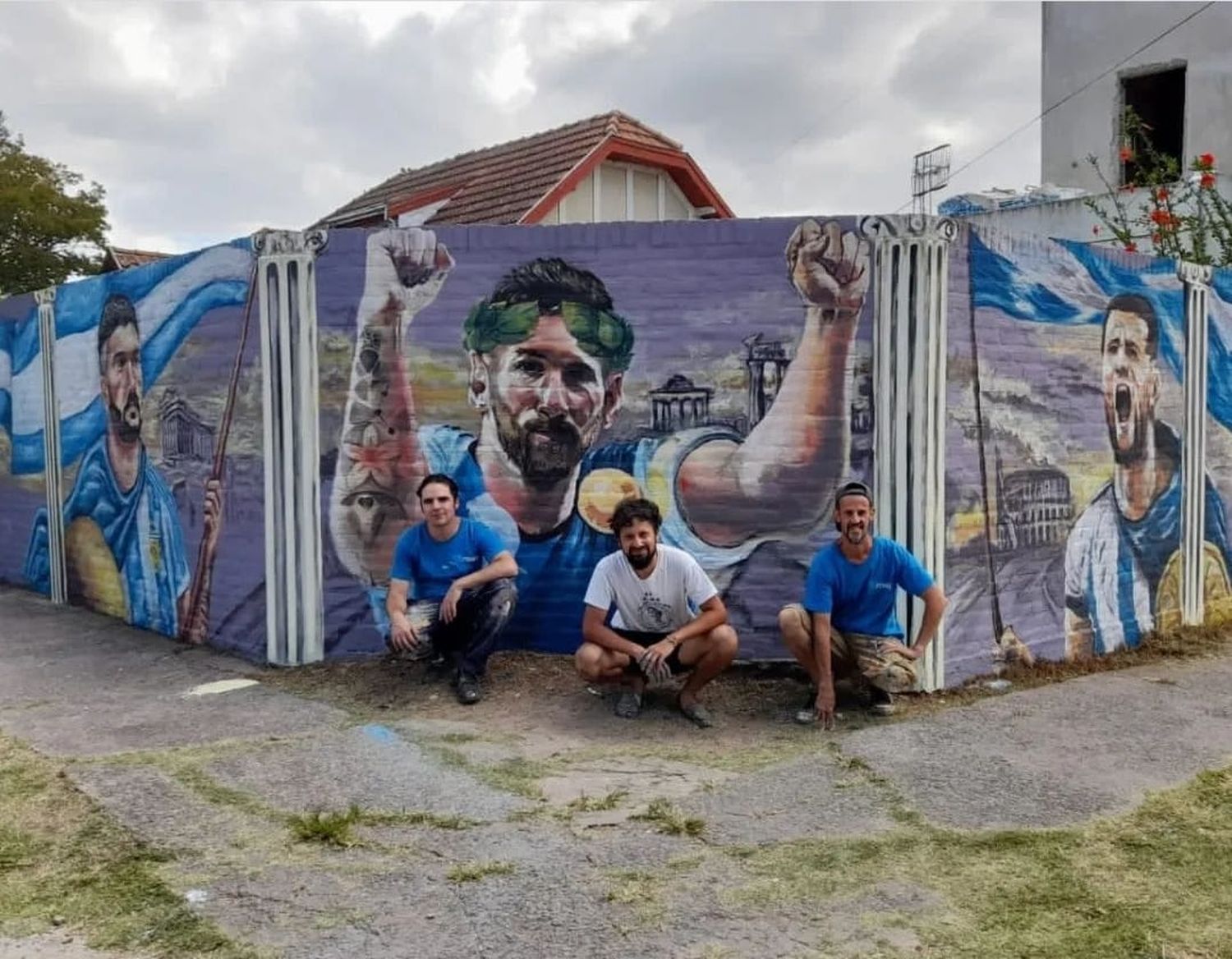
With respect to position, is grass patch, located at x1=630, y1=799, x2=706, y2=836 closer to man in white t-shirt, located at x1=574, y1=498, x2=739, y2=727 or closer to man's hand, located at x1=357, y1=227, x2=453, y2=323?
man in white t-shirt, located at x1=574, y1=498, x2=739, y2=727

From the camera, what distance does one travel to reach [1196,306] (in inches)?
291

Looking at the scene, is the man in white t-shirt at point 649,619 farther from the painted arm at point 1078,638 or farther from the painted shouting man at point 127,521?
the painted shouting man at point 127,521

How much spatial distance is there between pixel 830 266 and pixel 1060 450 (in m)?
1.91

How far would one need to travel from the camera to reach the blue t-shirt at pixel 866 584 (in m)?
5.21

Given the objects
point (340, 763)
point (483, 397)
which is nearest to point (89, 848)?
point (340, 763)

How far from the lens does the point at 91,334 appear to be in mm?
8211

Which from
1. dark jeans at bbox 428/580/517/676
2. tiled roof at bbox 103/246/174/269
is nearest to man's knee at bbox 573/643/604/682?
dark jeans at bbox 428/580/517/676

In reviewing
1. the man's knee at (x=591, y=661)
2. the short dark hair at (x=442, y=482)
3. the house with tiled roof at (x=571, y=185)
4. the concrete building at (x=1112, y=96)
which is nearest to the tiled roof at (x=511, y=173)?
the house with tiled roof at (x=571, y=185)

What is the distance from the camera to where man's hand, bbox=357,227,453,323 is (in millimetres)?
6184

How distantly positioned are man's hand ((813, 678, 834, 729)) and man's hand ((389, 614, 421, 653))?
210 cm

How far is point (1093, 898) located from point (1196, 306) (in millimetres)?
5331

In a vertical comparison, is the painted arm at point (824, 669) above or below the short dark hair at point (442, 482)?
below

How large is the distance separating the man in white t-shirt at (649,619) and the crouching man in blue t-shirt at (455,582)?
67 centimetres

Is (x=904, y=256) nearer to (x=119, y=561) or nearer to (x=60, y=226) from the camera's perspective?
(x=119, y=561)
